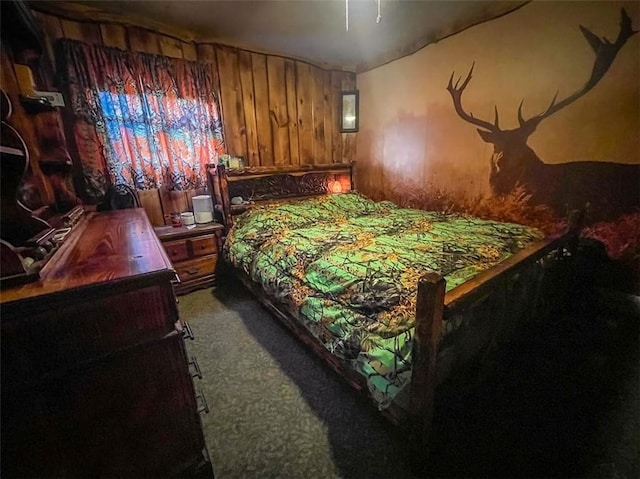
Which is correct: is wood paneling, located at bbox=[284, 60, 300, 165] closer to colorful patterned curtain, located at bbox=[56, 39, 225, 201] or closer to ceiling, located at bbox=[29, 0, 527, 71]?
ceiling, located at bbox=[29, 0, 527, 71]

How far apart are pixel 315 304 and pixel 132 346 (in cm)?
87

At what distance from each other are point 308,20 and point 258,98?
0.94 m

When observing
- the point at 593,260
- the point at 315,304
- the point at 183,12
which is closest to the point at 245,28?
the point at 183,12

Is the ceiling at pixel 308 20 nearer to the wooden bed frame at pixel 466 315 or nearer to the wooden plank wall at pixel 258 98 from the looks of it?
the wooden plank wall at pixel 258 98

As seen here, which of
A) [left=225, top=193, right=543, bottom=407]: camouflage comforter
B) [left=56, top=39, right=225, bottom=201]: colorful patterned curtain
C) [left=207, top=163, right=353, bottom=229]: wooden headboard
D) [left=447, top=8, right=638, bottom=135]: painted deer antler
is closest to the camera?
[left=225, top=193, right=543, bottom=407]: camouflage comforter

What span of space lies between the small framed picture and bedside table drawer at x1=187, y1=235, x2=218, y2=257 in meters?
2.28

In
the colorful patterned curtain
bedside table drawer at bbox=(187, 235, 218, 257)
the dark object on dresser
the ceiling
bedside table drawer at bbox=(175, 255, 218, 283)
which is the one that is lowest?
bedside table drawer at bbox=(175, 255, 218, 283)

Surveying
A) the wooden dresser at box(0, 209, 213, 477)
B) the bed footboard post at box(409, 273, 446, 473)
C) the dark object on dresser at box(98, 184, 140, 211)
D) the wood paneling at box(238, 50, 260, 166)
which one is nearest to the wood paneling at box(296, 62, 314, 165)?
the wood paneling at box(238, 50, 260, 166)

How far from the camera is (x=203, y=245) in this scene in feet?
9.04

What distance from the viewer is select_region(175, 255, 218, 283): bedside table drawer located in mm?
2688

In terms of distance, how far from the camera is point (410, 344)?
1122 mm

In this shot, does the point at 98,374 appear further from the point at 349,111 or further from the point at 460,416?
the point at 349,111

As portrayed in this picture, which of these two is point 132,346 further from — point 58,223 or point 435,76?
point 435,76

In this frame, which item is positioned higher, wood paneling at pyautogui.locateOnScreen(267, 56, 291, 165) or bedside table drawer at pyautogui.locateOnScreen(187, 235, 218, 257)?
wood paneling at pyautogui.locateOnScreen(267, 56, 291, 165)
